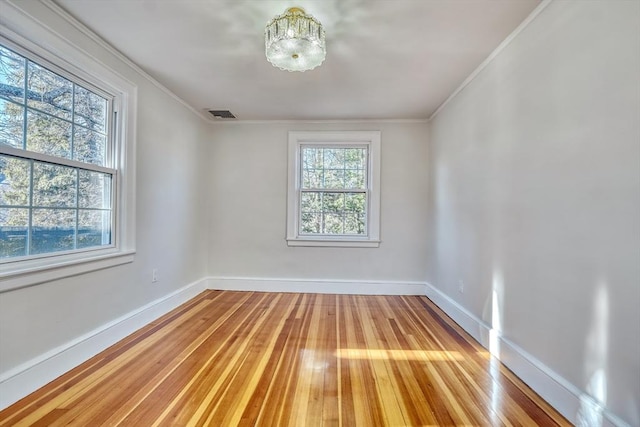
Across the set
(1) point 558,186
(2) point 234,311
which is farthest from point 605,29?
(2) point 234,311

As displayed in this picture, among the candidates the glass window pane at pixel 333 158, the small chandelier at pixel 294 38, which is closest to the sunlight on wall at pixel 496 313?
the small chandelier at pixel 294 38

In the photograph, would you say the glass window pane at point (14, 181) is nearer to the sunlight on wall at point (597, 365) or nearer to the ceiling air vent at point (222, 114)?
the ceiling air vent at point (222, 114)

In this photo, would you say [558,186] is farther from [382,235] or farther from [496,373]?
[382,235]

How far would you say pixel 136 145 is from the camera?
2.61 meters

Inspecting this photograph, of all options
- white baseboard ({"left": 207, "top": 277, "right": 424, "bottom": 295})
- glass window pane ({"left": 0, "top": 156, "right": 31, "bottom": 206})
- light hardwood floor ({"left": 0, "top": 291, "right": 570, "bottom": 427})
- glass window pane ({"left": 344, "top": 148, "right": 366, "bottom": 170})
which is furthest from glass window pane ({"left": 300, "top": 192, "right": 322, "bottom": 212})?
glass window pane ({"left": 0, "top": 156, "right": 31, "bottom": 206})

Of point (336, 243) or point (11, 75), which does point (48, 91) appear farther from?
point (336, 243)

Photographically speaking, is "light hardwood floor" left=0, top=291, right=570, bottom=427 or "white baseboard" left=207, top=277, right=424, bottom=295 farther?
"white baseboard" left=207, top=277, right=424, bottom=295

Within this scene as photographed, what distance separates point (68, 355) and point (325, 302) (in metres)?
2.36

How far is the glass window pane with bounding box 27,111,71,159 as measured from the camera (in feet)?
5.85

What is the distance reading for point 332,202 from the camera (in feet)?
13.3

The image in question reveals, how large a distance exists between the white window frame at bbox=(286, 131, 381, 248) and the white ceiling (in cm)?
63

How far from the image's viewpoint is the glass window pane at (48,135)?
1782mm

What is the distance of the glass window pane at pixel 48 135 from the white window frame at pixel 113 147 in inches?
13.3

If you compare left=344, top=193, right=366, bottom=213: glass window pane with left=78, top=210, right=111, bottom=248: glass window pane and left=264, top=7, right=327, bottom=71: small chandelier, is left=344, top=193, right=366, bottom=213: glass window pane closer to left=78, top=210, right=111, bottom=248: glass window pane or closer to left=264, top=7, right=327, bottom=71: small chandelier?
left=264, top=7, right=327, bottom=71: small chandelier
